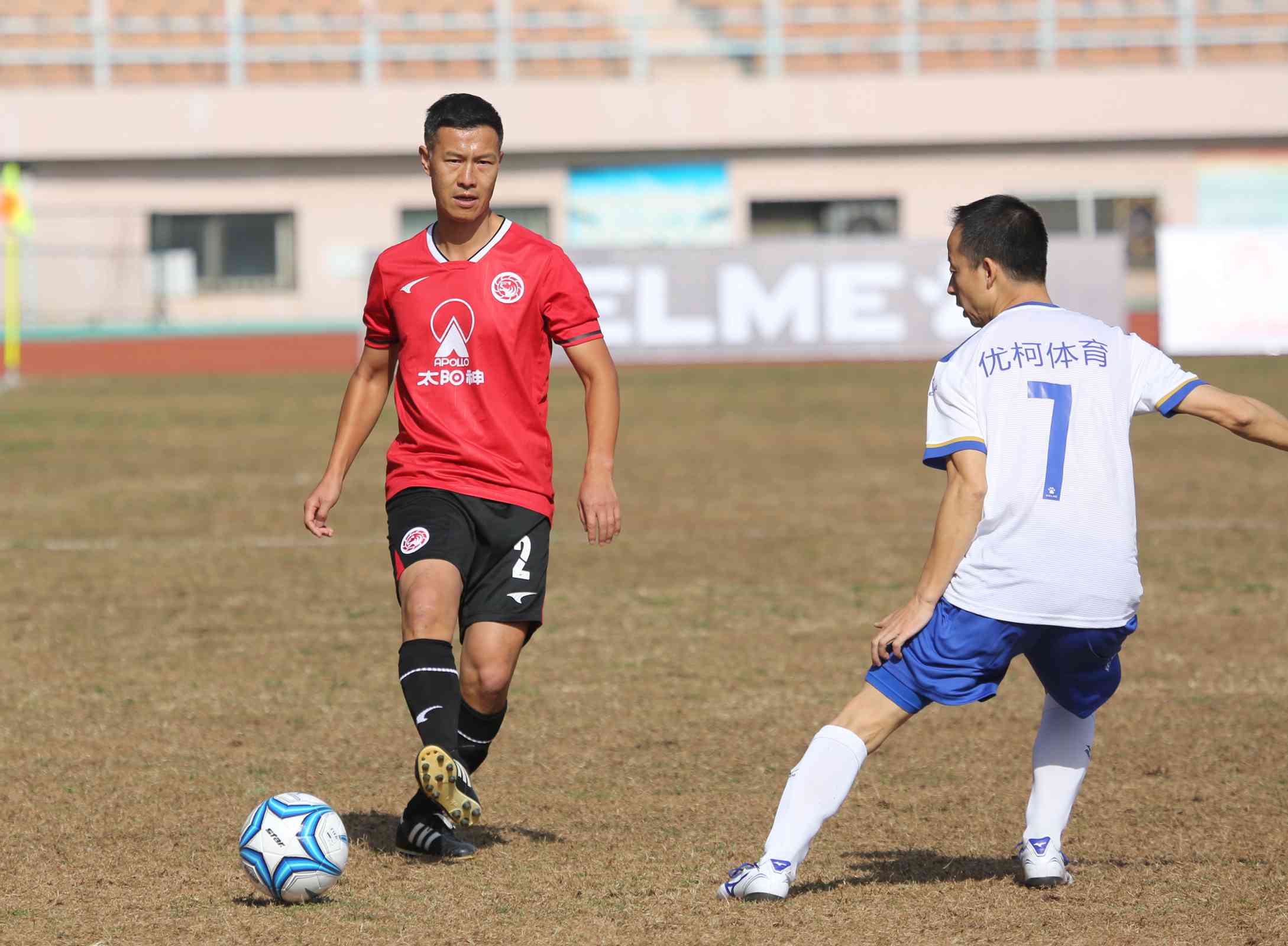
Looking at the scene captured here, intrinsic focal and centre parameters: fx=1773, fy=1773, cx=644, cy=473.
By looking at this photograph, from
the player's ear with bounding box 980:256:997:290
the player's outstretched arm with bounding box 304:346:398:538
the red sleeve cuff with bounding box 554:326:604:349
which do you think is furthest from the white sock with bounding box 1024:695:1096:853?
the player's outstretched arm with bounding box 304:346:398:538

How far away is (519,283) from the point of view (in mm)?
4973

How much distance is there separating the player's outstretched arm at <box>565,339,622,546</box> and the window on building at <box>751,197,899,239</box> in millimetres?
29905

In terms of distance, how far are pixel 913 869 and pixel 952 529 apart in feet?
3.84

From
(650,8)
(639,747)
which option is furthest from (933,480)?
(650,8)

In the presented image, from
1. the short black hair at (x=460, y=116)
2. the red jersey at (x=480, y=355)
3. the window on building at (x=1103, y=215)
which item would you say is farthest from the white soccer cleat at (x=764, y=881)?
the window on building at (x=1103, y=215)

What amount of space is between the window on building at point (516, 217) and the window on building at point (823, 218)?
4.16 m

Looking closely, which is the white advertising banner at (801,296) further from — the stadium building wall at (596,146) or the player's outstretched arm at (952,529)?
the player's outstretched arm at (952,529)

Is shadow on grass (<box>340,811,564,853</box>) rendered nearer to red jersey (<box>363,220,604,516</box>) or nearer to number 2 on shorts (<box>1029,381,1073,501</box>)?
red jersey (<box>363,220,604,516</box>)

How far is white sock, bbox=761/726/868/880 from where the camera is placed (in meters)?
4.24

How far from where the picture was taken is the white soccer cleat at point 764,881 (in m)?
4.29

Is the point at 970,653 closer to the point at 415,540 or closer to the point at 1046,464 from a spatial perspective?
the point at 1046,464

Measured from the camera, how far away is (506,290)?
4.96 meters

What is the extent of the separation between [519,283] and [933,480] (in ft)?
32.6

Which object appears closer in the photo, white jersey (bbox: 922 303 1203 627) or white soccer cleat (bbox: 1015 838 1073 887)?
white jersey (bbox: 922 303 1203 627)
